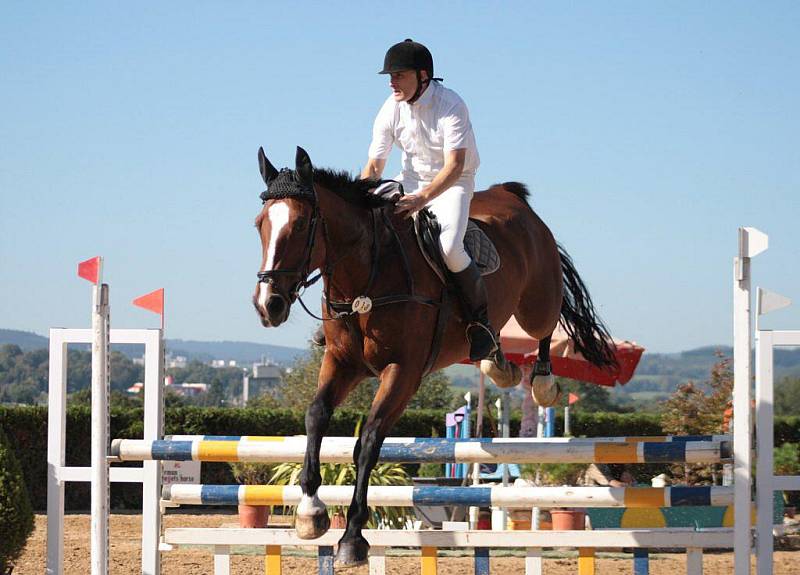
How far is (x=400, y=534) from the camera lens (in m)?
4.59

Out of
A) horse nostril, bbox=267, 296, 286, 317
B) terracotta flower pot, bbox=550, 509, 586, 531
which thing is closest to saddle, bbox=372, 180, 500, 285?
A: horse nostril, bbox=267, 296, 286, 317

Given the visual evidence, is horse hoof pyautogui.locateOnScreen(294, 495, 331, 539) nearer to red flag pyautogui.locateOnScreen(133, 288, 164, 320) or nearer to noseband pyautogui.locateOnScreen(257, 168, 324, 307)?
noseband pyautogui.locateOnScreen(257, 168, 324, 307)

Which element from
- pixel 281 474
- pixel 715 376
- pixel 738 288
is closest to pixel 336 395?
pixel 738 288

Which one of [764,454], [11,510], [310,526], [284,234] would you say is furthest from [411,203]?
[11,510]

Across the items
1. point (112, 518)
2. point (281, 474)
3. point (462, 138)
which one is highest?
point (462, 138)

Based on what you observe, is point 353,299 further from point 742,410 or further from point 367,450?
point 742,410

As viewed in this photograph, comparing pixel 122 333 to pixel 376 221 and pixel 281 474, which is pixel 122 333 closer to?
pixel 376 221

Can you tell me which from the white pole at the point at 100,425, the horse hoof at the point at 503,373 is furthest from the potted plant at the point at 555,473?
the white pole at the point at 100,425

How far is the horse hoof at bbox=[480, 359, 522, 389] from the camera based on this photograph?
552cm

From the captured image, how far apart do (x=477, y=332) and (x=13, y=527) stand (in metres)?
2.51

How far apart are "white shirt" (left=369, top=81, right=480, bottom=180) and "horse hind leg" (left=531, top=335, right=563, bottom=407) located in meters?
1.41

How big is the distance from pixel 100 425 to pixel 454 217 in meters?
1.79

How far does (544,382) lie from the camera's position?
19.3ft

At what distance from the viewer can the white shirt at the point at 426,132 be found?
4801mm
